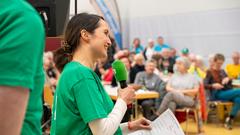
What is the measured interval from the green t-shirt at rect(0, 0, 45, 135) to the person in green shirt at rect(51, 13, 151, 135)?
613 mm

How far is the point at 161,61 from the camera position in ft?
31.4

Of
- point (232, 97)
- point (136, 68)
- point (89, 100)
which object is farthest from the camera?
point (136, 68)

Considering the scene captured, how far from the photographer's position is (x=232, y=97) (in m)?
7.16

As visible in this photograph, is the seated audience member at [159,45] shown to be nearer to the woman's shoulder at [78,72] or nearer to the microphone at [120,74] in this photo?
the microphone at [120,74]

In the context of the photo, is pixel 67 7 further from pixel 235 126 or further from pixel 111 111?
pixel 235 126

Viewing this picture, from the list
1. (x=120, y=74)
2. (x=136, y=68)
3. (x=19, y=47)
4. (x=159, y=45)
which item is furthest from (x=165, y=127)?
(x=159, y=45)

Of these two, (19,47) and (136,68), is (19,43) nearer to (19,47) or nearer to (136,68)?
(19,47)

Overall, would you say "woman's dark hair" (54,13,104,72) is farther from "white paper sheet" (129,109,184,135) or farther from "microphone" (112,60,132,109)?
"white paper sheet" (129,109,184,135)

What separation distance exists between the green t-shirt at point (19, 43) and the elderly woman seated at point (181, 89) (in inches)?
224

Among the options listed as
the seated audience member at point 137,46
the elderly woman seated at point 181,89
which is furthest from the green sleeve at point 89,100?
the seated audience member at point 137,46

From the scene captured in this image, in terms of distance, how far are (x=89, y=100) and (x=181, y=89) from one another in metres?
5.42

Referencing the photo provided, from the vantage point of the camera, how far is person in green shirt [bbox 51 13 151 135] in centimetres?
140

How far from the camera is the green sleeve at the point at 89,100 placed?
1386 mm

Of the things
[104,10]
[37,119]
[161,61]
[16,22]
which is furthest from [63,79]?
[104,10]
